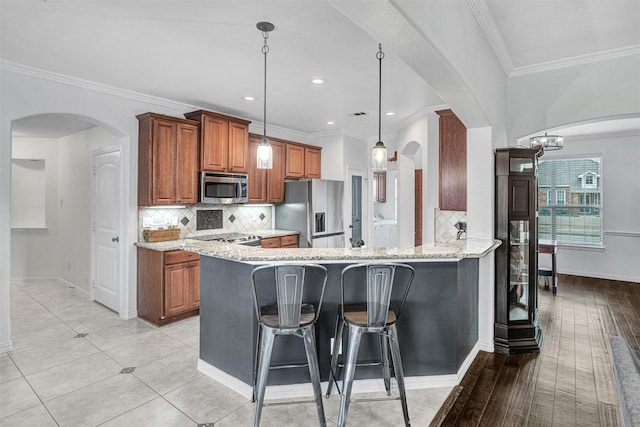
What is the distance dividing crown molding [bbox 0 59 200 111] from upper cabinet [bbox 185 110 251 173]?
265mm

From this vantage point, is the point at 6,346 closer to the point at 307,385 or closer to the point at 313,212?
the point at 307,385

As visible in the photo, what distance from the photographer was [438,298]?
2.67 meters

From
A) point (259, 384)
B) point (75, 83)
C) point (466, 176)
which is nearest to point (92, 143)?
point (75, 83)

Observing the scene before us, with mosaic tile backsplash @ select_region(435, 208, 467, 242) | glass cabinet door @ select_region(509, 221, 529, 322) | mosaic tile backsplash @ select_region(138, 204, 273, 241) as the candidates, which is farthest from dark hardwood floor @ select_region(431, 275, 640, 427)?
mosaic tile backsplash @ select_region(138, 204, 273, 241)

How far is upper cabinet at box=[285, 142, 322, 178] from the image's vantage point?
5.98 m

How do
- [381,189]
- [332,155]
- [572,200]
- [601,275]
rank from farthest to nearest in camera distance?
[381,189], [572,200], [332,155], [601,275]

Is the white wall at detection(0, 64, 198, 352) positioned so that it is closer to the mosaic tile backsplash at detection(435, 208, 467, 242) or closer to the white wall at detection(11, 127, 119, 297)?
the white wall at detection(11, 127, 119, 297)

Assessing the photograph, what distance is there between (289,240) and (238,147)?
1.63 m

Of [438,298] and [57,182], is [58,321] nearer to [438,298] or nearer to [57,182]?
[57,182]

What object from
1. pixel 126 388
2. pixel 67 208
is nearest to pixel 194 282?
pixel 126 388

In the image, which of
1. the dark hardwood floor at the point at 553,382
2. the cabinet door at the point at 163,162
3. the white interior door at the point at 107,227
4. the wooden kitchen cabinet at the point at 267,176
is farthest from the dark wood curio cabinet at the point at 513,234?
the white interior door at the point at 107,227

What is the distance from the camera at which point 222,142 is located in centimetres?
478

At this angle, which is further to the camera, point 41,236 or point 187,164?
point 41,236

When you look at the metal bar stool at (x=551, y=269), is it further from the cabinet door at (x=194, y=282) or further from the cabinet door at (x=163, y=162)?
the cabinet door at (x=163, y=162)
